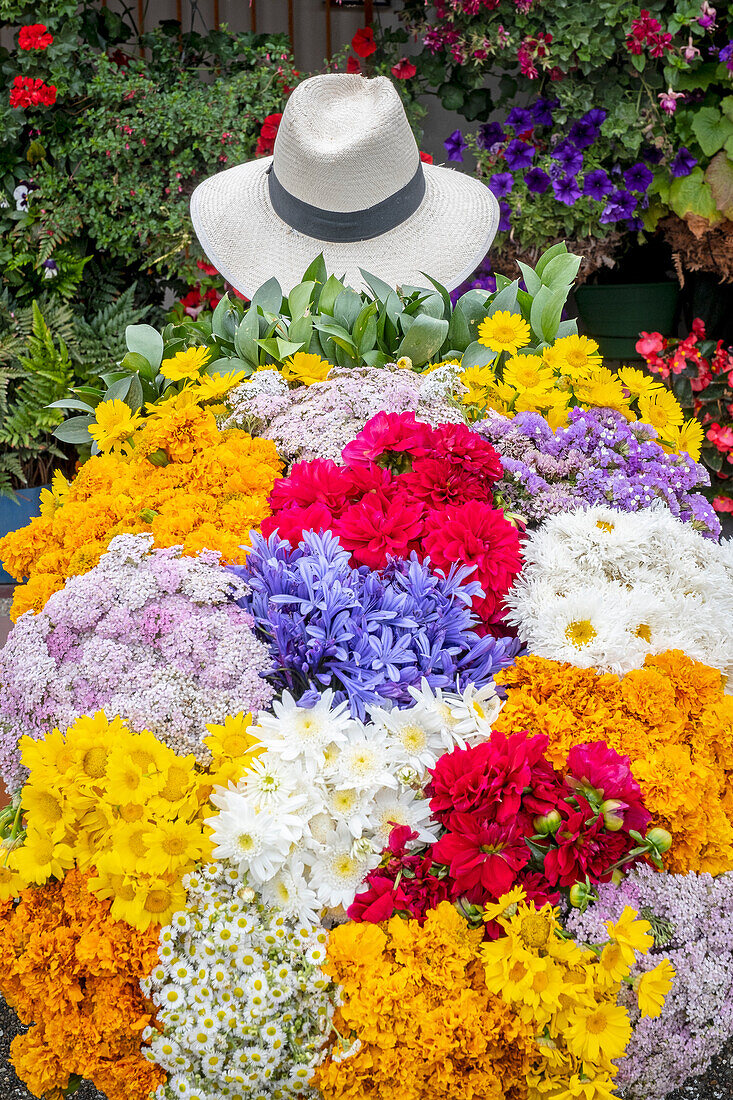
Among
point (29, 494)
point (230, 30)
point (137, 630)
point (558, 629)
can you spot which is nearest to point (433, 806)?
point (558, 629)

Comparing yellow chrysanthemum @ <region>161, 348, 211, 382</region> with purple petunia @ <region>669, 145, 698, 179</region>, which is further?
purple petunia @ <region>669, 145, 698, 179</region>

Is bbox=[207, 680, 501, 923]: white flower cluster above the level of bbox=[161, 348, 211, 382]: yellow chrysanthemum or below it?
below

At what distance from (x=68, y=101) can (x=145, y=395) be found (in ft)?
8.10

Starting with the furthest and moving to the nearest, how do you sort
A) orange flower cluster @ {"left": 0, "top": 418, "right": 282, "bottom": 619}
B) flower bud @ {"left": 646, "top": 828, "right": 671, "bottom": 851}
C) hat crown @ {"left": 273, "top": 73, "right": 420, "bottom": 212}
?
hat crown @ {"left": 273, "top": 73, "right": 420, "bottom": 212}, orange flower cluster @ {"left": 0, "top": 418, "right": 282, "bottom": 619}, flower bud @ {"left": 646, "top": 828, "right": 671, "bottom": 851}

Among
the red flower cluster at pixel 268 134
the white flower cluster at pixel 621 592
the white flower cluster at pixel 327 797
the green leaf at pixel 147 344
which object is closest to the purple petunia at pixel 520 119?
the red flower cluster at pixel 268 134

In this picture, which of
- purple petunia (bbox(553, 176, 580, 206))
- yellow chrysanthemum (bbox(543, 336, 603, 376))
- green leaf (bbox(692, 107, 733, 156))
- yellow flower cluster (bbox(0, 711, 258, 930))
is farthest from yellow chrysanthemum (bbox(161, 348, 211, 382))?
green leaf (bbox(692, 107, 733, 156))

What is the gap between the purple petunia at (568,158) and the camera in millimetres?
3297

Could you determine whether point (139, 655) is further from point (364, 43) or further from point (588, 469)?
point (364, 43)

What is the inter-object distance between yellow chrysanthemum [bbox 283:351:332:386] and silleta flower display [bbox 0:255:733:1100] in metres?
0.33

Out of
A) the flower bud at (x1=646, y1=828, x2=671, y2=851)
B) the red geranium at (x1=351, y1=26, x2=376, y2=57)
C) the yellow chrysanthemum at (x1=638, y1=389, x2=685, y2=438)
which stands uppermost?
the red geranium at (x1=351, y1=26, x2=376, y2=57)

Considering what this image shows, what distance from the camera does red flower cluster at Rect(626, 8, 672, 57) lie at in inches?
119

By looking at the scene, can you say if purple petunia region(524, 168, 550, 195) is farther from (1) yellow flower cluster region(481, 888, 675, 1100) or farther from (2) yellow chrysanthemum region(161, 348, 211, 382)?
(1) yellow flower cluster region(481, 888, 675, 1100)

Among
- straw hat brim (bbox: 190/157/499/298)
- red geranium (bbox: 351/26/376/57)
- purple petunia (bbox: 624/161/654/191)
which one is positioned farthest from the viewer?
red geranium (bbox: 351/26/376/57)

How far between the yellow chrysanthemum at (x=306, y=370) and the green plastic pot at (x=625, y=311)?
2549 millimetres
